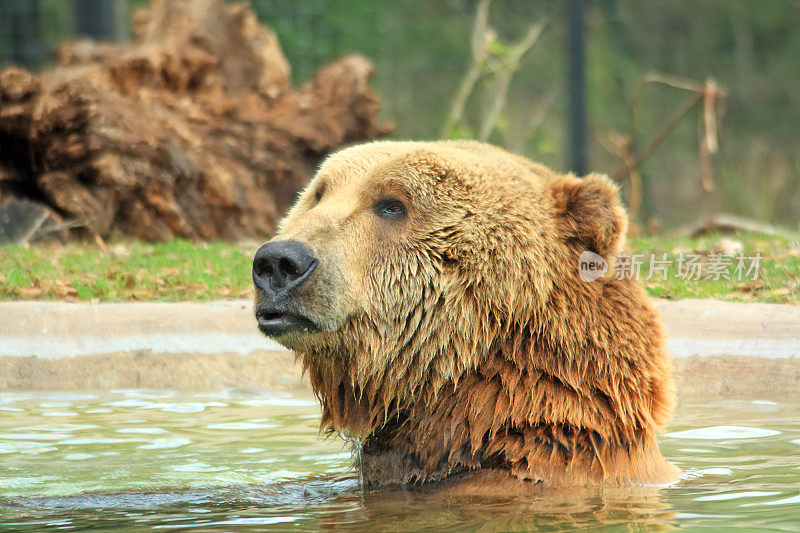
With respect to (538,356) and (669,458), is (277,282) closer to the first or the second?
(538,356)

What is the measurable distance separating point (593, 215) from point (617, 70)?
38.6 ft

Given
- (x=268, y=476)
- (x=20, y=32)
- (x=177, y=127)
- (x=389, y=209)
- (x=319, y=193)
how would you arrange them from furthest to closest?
(x=20, y=32) → (x=177, y=127) → (x=268, y=476) → (x=319, y=193) → (x=389, y=209)

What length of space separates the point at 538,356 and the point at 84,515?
53.9 inches

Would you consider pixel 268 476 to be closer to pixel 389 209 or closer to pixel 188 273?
pixel 389 209

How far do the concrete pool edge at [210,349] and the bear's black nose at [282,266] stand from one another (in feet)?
7.45

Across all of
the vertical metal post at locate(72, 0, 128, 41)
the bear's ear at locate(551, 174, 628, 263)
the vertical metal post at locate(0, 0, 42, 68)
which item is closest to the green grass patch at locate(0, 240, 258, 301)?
the bear's ear at locate(551, 174, 628, 263)

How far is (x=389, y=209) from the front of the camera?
3277 mm

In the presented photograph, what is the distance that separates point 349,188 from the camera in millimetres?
3365

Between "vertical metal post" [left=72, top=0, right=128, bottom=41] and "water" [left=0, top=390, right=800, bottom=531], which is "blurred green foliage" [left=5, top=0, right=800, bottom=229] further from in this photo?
"water" [left=0, top=390, right=800, bottom=531]

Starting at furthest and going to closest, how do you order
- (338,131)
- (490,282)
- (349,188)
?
1. (338,131)
2. (349,188)
3. (490,282)

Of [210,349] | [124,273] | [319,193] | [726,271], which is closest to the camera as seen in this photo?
[319,193]

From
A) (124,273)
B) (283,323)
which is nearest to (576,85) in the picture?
(124,273)

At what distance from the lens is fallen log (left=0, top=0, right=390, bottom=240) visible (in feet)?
25.8

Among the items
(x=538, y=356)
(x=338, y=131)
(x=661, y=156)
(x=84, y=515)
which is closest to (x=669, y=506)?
(x=538, y=356)
